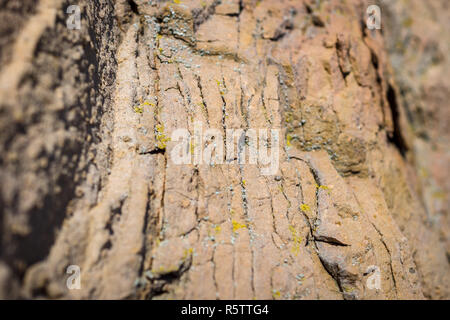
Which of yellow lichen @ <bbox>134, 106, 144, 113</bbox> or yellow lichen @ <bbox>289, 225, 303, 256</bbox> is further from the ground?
yellow lichen @ <bbox>134, 106, 144, 113</bbox>

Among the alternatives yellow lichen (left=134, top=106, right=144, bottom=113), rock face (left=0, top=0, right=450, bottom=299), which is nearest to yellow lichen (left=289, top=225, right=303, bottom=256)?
rock face (left=0, top=0, right=450, bottom=299)

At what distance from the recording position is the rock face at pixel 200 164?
8.66ft

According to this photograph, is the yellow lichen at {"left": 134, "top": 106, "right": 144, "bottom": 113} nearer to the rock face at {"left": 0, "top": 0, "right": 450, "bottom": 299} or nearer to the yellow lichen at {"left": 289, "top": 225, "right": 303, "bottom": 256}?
the rock face at {"left": 0, "top": 0, "right": 450, "bottom": 299}

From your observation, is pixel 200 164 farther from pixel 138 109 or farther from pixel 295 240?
pixel 295 240

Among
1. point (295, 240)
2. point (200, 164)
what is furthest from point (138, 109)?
point (295, 240)

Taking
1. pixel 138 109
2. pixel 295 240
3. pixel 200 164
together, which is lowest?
pixel 295 240

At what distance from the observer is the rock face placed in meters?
2.64

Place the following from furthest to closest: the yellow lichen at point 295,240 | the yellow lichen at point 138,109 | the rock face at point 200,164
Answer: the yellow lichen at point 138,109 < the yellow lichen at point 295,240 < the rock face at point 200,164

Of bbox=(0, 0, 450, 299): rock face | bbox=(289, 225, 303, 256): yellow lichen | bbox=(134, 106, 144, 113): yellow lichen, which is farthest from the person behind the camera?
bbox=(134, 106, 144, 113): yellow lichen

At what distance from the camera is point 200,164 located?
12.4ft

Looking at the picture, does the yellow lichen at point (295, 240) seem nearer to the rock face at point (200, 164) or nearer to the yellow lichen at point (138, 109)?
the rock face at point (200, 164)

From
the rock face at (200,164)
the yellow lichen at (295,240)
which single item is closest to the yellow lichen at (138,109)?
the rock face at (200,164)

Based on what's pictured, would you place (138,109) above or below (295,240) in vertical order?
above

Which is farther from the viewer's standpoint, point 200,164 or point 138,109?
point 138,109
